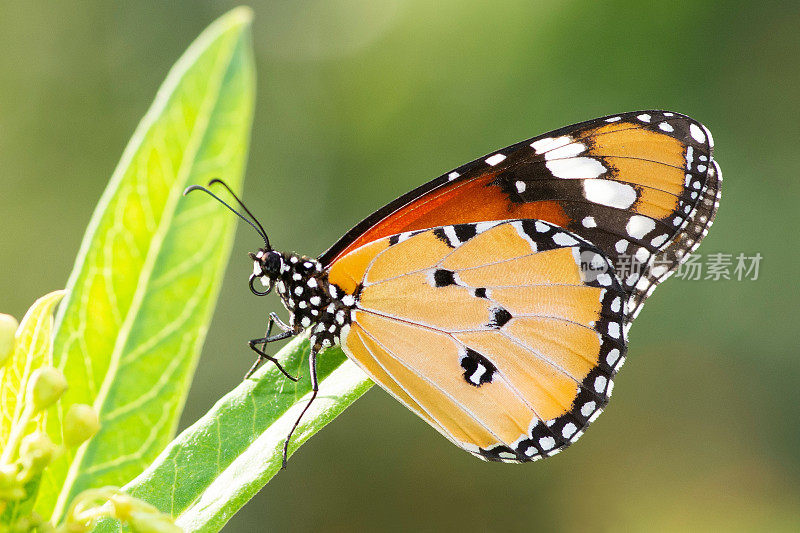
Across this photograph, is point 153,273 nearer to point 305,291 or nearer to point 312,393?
point 312,393

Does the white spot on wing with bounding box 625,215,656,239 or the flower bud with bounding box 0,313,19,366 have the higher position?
the flower bud with bounding box 0,313,19,366

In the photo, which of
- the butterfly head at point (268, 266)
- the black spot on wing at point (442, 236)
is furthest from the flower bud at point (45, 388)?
the black spot on wing at point (442, 236)

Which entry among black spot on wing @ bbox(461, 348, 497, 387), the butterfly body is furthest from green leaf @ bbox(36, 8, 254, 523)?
black spot on wing @ bbox(461, 348, 497, 387)

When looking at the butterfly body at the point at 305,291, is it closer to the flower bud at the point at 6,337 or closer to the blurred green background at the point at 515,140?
the flower bud at the point at 6,337

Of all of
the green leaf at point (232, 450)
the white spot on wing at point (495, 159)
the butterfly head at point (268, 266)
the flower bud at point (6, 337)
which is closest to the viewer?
the flower bud at point (6, 337)

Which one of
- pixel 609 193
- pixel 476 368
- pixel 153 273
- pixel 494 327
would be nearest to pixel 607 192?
pixel 609 193

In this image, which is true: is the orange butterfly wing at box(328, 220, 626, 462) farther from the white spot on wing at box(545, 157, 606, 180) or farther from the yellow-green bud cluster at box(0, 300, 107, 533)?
the yellow-green bud cluster at box(0, 300, 107, 533)

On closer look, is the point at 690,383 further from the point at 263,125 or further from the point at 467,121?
the point at 263,125
